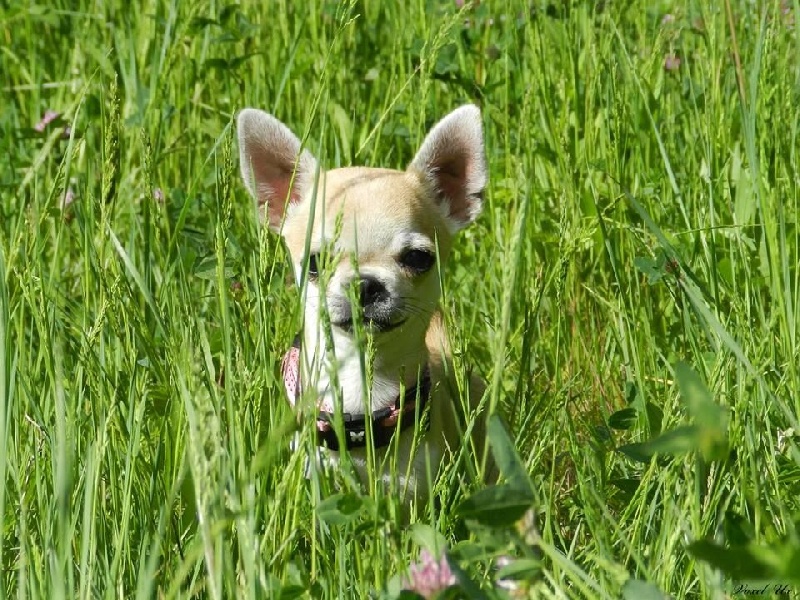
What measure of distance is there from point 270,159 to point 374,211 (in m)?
0.29

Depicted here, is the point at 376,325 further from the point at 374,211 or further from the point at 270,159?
the point at 270,159

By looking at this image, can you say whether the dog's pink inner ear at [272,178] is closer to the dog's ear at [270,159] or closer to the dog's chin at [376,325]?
the dog's ear at [270,159]

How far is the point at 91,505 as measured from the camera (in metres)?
1.48

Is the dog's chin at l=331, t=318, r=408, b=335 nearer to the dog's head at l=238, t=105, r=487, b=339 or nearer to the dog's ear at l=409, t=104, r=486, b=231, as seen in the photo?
the dog's head at l=238, t=105, r=487, b=339

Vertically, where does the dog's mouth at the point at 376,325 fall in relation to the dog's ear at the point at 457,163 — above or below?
below

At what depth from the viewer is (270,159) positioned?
2.75 metres

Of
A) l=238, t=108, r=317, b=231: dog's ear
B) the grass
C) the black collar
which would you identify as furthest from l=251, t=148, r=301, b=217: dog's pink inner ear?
the black collar

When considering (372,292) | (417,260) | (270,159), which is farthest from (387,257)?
(270,159)

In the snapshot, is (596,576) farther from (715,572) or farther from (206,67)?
(206,67)

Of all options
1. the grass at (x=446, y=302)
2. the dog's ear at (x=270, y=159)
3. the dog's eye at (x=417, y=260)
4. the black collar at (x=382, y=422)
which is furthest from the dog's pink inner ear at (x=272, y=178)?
the black collar at (x=382, y=422)

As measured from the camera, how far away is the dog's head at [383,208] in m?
2.51

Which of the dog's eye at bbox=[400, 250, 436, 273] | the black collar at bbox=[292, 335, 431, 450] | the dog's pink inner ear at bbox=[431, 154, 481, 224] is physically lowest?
the black collar at bbox=[292, 335, 431, 450]

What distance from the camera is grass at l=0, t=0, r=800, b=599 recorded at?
1.47 m

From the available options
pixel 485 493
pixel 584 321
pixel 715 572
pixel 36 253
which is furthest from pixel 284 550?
pixel 584 321
